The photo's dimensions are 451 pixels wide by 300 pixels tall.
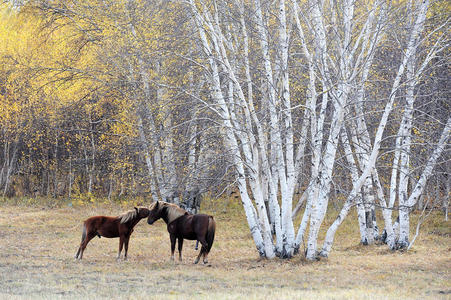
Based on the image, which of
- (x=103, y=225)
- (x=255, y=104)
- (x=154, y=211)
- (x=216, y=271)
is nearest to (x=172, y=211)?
(x=154, y=211)

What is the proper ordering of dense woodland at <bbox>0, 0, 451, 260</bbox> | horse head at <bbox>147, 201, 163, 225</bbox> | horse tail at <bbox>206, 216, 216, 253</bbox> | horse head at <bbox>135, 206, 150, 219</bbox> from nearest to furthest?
horse tail at <bbox>206, 216, 216, 253</bbox>, dense woodland at <bbox>0, 0, 451, 260</bbox>, horse head at <bbox>147, 201, 163, 225</bbox>, horse head at <bbox>135, 206, 150, 219</bbox>

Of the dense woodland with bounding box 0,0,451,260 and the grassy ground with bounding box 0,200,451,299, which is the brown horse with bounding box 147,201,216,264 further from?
the dense woodland with bounding box 0,0,451,260

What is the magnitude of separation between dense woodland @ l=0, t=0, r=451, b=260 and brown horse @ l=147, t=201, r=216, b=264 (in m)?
0.72

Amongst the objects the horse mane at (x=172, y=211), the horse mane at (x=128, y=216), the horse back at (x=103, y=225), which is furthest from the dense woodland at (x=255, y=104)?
the horse back at (x=103, y=225)

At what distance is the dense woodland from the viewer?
42.0ft

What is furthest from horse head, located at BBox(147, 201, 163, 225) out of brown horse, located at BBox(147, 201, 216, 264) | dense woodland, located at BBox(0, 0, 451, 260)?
dense woodland, located at BBox(0, 0, 451, 260)

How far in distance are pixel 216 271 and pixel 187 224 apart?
153cm

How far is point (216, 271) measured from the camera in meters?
11.7

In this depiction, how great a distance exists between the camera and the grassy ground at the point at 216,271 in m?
9.14

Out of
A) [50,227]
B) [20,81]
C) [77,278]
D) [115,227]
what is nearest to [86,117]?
[20,81]

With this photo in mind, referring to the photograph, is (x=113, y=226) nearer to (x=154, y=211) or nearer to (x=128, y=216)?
(x=128, y=216)

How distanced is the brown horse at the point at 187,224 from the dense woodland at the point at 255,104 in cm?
72

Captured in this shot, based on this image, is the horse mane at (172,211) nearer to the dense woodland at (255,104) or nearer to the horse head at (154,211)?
the horse head at (154,211)

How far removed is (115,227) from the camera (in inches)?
531
